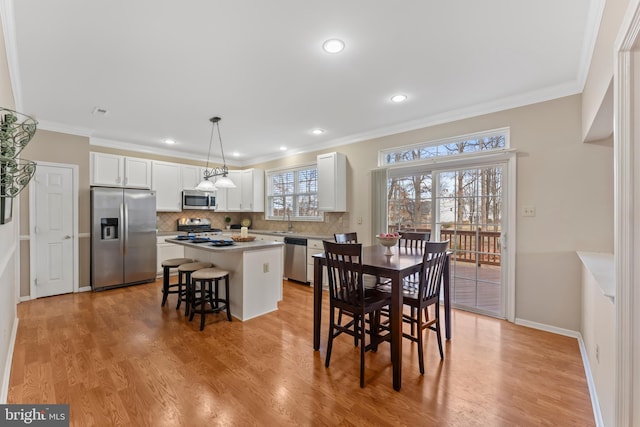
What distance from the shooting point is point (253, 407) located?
190cm

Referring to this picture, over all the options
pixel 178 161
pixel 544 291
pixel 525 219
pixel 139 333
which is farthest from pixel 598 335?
pixel 178 161

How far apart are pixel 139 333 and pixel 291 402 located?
6.66ft

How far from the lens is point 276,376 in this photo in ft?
7.38

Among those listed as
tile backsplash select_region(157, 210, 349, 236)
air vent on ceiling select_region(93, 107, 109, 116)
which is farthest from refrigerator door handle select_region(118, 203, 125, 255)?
air vent on ceiling select_region(93, 107, 109, 116)

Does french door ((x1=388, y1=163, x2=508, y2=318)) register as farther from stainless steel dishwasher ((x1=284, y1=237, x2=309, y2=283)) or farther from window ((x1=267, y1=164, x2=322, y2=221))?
window ((x1=267, y1=164, x2=322, y2=221))

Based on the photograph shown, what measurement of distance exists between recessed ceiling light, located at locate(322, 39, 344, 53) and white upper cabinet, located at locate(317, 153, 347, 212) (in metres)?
2.55

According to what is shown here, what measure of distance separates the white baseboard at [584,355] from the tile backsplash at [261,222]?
285 centimetres

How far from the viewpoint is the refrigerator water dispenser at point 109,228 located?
4652 millimetres

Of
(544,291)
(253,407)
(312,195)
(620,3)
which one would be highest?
(620,3)

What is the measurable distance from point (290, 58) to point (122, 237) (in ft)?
14.0

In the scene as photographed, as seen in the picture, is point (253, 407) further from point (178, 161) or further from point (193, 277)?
point (178, 161)

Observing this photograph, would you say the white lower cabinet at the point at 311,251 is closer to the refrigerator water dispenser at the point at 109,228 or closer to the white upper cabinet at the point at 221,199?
the white upper cabinet at the point at 221,199

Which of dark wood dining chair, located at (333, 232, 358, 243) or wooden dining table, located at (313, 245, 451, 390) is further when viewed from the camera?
dark wood dining chair, located at (333, 232, 358, 243)

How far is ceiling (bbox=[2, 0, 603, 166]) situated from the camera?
1.89m
